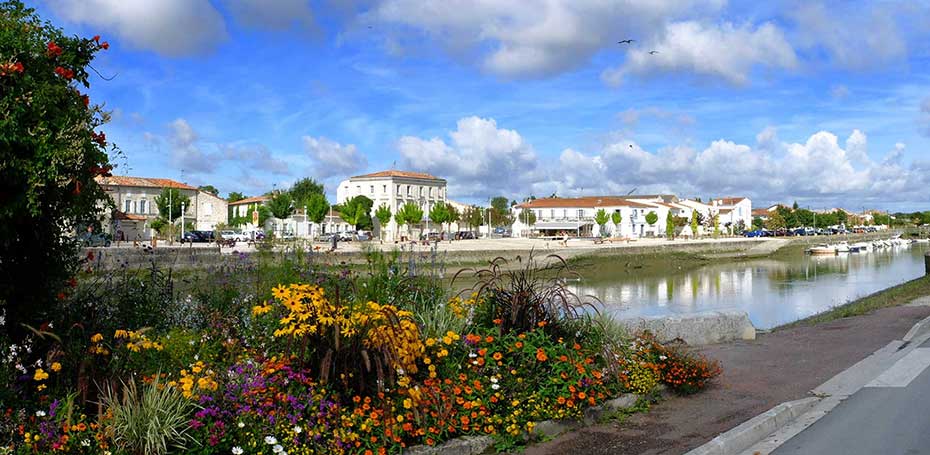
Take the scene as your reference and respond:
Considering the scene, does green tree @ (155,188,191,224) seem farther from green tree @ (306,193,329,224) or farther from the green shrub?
the green shrub

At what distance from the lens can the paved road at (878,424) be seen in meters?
6.61

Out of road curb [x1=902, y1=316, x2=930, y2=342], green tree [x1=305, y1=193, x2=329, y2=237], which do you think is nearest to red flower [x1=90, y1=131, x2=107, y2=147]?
road curb [x1=902, y1=316, x2=930, y2=342]

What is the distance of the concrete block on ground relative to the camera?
19.7 feet

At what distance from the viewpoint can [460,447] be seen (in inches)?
246

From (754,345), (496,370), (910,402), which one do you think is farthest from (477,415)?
(754,345)

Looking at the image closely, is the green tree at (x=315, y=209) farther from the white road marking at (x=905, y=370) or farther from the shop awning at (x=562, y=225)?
the white road marking at (x=905, y=370)

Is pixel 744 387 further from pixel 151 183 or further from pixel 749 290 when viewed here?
pixel 151 183

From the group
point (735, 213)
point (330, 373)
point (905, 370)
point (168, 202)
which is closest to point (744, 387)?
point (905, 370)

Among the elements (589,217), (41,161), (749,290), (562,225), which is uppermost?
(589,217)

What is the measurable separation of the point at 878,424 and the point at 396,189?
109293 mm

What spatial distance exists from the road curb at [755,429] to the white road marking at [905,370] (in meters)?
1.61

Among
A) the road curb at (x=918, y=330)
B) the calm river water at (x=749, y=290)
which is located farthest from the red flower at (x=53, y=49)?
the calm river water at (x=749, y=290)

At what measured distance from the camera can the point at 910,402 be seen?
8.26 metres

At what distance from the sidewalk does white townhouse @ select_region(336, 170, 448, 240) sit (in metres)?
98.3
